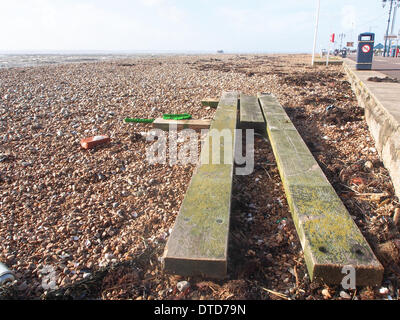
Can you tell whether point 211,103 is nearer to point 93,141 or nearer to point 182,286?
point 93,141

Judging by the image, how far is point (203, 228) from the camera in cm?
210

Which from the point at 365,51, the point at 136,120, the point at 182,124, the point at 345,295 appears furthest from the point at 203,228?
the point at 365,51

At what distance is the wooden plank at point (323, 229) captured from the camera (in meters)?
1.83

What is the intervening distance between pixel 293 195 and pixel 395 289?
0.98 metres

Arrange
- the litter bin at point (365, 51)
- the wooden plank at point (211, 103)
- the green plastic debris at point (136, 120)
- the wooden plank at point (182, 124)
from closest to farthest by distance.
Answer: the wooden plank at point (182, 124), the green plastic debris at point (136, 120), the wooden plank at point (211, 103), the litter bin at point (365, 51)

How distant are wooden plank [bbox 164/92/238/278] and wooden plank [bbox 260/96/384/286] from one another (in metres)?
0.59

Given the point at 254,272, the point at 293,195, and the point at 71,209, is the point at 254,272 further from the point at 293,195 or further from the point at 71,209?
the point at 71,209

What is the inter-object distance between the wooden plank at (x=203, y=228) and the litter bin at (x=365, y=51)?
1048 centimetres

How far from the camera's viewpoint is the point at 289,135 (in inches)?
161

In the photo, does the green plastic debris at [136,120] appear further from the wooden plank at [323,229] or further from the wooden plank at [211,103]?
the wooden plank at [323,229]

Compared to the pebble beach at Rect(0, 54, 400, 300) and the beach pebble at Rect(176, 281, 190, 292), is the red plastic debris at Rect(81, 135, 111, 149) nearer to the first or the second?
the pebble beach at Rect(0, 54, 400, 300)

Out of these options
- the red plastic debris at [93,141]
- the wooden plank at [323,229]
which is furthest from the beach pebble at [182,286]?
the red plastic debris at [93,141]

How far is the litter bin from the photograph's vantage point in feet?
35.3

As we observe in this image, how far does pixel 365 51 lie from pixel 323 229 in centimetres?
1187
